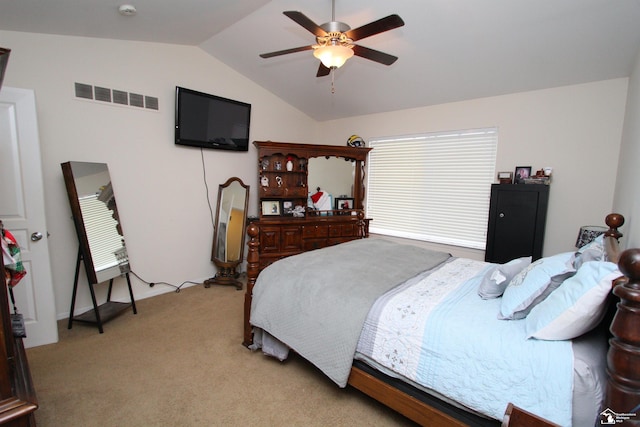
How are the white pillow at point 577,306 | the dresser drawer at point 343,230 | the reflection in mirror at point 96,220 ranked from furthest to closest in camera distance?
the dresser drawer at point 343,230
the reflection in mirror at point 96,220
the white pillow at point 577,306

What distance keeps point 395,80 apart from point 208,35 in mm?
2162

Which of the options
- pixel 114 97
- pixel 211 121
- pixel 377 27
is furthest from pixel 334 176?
pixel 114 97

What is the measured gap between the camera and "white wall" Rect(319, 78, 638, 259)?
112 inches

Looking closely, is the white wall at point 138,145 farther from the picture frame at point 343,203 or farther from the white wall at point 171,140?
the picture frame at point 343,203

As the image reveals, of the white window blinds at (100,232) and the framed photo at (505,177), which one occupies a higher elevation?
the framed photo at (505,177)

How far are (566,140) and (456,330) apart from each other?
2.79 m

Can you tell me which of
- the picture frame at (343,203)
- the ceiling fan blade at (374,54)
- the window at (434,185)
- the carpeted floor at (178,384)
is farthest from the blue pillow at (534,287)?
the picture frame at (343,203)

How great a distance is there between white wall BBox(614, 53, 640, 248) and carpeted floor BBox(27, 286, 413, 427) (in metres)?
1.79

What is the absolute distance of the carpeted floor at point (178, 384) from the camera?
1742mm

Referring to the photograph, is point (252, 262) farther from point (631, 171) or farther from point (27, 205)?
point (631, 171)

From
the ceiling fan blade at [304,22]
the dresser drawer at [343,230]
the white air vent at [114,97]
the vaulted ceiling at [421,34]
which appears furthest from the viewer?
the dresser drawer at [343,230]

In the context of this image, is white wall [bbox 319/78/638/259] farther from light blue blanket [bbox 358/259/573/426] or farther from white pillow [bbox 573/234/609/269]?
light blue blanket [bbox 358/259/573/426]

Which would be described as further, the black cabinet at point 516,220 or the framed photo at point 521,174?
the framed photo at point 521,174

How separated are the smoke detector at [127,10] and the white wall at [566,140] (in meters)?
3.50
